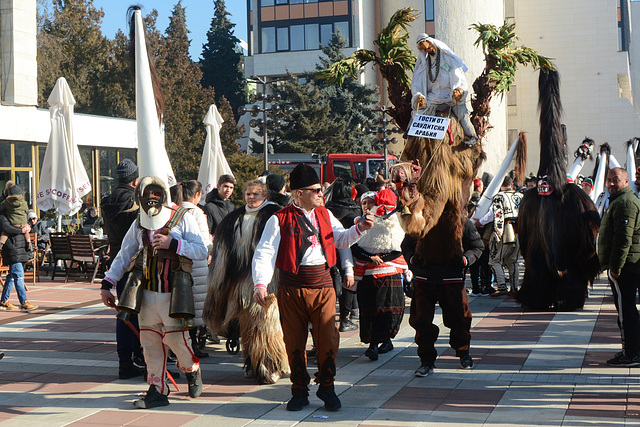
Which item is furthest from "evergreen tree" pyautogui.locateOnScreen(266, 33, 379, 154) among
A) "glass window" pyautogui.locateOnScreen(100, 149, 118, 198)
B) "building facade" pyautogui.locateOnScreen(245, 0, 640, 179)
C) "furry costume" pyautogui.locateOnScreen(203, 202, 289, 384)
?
Result: "furry costume" pyautogui.locateOnScreen(203, 202, 289, 384)

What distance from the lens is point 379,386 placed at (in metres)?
6.98

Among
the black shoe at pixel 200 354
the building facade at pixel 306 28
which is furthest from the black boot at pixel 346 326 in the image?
the building facade at pixel 306 28

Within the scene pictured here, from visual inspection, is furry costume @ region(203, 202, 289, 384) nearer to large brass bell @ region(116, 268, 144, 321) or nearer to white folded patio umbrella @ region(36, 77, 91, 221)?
large brass bell @ region(116, 268, 144, 321)

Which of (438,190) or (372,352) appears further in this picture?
(372,352)

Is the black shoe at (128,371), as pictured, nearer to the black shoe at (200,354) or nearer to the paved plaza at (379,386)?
the paved plaza at (379,386)

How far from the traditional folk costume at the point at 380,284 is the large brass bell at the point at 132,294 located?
8.57 ft

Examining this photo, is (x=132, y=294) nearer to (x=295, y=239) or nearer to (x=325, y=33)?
(x=295, y=239)

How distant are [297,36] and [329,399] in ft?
166

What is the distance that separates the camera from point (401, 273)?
331 inches

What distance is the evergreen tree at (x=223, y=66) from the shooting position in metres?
68.2

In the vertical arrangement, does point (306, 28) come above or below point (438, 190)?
above

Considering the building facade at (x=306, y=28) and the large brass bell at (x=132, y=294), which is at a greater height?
the building facade at (x=306, y=28)

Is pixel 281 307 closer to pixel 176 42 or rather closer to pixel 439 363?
pixel 439 363

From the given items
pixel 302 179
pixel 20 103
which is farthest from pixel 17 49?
pixel 302 179
